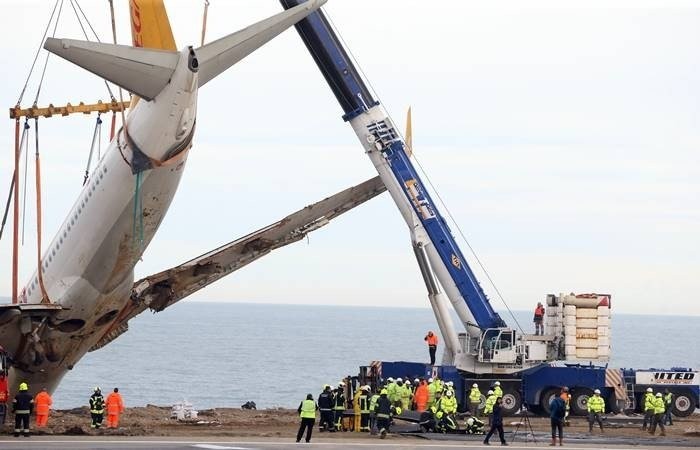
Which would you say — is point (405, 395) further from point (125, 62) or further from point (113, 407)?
point (125, 62)

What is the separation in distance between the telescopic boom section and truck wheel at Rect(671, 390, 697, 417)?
6624 millimetres

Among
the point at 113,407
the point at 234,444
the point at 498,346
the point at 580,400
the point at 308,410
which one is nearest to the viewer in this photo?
the point at 234,444

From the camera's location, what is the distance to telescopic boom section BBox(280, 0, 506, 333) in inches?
1598

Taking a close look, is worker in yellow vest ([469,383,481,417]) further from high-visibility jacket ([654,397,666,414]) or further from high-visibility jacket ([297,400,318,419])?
high-visibility jacket ([297,400,318,419])

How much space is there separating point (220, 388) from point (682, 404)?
63648 mm

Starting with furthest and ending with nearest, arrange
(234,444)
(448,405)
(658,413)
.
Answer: (658,413) → (448,405) → (234,444)

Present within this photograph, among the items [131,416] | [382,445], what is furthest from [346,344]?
[382,445]

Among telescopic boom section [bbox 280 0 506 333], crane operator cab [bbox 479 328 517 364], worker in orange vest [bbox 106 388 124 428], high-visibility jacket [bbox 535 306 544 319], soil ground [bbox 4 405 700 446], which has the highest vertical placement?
telescopic boom section [bbox 280 0 506 333]

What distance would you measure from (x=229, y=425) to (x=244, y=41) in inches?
599

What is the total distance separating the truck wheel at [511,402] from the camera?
40.8m

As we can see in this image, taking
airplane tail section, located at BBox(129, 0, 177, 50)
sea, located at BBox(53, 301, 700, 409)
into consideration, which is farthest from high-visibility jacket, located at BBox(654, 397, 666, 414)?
sea, located at BBox(53, 301, 700, 409)

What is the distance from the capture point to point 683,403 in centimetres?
4197

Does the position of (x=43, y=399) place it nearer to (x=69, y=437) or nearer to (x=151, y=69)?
(x=69, y=437)

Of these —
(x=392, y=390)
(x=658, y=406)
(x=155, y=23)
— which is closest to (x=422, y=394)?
(x=392, y=390)
